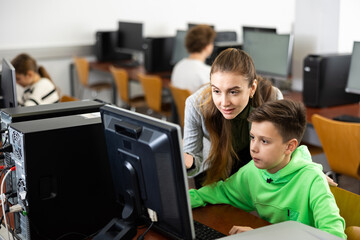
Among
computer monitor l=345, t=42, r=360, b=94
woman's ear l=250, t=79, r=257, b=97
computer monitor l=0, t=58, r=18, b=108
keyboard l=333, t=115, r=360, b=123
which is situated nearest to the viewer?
woman's ear l=250, t=79, r=257, b=97

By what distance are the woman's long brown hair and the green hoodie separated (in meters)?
0.05

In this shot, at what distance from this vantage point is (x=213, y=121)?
6.40ft

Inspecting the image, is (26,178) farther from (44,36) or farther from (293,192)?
(44,36)

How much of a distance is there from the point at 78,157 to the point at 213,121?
1.83 ft

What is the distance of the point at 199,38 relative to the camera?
4.02 metres

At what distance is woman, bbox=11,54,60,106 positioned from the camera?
3326mm

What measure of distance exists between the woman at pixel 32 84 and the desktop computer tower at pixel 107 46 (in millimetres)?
2488

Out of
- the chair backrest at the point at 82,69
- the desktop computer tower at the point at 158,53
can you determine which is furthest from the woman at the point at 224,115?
the chair backrest at the point at 82,69

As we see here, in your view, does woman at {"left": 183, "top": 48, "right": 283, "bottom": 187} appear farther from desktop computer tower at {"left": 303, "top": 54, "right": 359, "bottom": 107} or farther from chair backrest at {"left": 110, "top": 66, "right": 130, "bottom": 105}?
chair backrest at {"left": 110, "top": 66, "right": 130, "bottom": 105}

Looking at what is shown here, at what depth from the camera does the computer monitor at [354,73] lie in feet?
11.0

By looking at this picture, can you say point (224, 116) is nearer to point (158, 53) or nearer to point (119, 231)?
point (119, 231)

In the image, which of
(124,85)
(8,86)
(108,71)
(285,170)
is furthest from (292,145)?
(108,71)

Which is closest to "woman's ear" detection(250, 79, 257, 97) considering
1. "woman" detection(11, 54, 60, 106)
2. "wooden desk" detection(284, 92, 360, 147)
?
"wooden desk" detection(284, 92, 360, 147)

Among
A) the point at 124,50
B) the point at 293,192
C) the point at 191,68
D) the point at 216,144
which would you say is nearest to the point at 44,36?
the point at 124,50
